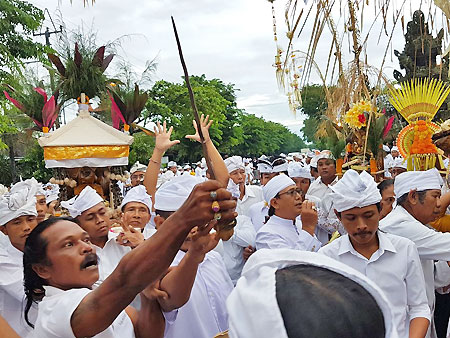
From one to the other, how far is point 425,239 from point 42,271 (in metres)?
2.21

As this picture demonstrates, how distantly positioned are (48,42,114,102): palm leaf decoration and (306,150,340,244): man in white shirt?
2.73 meters

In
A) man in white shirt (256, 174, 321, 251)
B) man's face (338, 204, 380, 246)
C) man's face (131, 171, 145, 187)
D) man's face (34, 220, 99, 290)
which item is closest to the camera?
man's face (34, 220, 99, 290)

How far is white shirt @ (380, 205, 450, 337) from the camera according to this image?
2.98 m

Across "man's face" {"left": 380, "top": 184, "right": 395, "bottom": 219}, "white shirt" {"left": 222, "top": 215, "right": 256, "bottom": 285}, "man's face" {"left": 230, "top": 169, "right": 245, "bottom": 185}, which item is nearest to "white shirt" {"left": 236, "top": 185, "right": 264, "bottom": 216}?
"man's face" {"left": 230, "top": 169, "right": 245, "bottom": 185}

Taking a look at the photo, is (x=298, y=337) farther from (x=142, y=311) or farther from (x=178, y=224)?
(x=142, y=311)

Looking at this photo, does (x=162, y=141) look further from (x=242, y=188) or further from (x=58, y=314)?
(x=58, y=314)

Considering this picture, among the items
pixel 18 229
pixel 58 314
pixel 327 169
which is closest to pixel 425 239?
pixel 58 314

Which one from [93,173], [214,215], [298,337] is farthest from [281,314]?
[93,173]

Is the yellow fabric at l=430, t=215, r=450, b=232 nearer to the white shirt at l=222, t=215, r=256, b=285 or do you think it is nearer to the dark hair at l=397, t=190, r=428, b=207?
the dark hair at l=397, t=190, r=428, b=207

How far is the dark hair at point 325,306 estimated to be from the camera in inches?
36.4

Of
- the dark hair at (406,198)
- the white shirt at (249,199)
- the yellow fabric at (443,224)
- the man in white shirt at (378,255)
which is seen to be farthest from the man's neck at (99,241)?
the white shirt at (249,199)

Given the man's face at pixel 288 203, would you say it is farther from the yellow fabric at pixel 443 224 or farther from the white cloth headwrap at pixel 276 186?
the yellow fabric at pixel 443 224

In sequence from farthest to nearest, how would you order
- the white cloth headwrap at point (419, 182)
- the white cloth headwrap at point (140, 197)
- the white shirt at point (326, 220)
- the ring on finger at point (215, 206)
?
the white shirt at point (326, 220), the white cloth headwrap at point (140, 197), the white cloth headwrap at point (419, 182), the ring on finger at point (215, 206)

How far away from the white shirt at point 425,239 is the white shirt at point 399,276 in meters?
0.28
